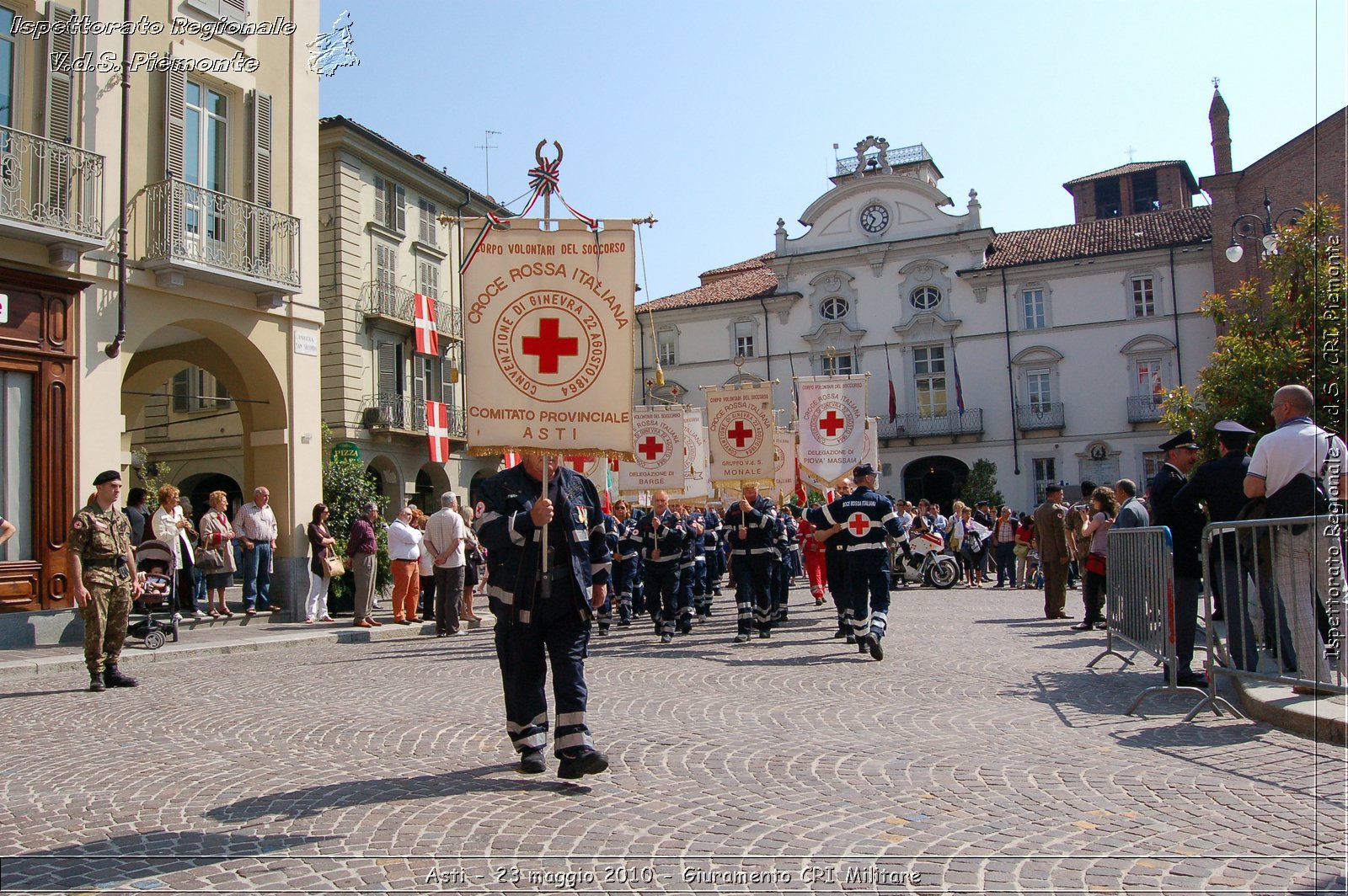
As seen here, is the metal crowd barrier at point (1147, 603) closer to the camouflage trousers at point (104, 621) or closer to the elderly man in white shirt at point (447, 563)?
the camouflage trousers at point (104, 621)

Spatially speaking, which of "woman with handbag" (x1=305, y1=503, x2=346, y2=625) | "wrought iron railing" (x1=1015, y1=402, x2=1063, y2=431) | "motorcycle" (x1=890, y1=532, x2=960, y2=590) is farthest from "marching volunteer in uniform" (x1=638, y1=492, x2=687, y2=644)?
"wrought iron railing" (x1=1015, y1=402, x2=1063, y2=431)

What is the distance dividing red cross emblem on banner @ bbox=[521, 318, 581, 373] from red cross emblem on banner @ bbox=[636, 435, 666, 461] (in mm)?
11474

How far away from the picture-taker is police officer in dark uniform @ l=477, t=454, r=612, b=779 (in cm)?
565

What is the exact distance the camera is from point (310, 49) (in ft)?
61.1

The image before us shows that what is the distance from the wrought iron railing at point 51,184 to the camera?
533 inches

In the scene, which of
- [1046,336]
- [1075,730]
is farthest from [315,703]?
[1046,336]

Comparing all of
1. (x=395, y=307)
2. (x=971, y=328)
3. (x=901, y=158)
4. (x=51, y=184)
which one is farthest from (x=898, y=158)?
(x=51, y=184)

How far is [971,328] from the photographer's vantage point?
4891 centimetres

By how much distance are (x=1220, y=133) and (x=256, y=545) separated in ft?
148

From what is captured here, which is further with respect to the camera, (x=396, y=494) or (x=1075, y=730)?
(x=396, y=494)

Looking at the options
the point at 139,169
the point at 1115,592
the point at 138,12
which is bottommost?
the point at 1115,592

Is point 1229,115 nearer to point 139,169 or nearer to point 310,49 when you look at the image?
point 310,49

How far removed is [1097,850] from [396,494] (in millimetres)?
30959

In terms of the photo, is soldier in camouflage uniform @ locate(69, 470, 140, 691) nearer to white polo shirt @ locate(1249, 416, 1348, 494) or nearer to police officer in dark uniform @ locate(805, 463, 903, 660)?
police officer in dark uniform @ locate(805, 463, 903, 660)
